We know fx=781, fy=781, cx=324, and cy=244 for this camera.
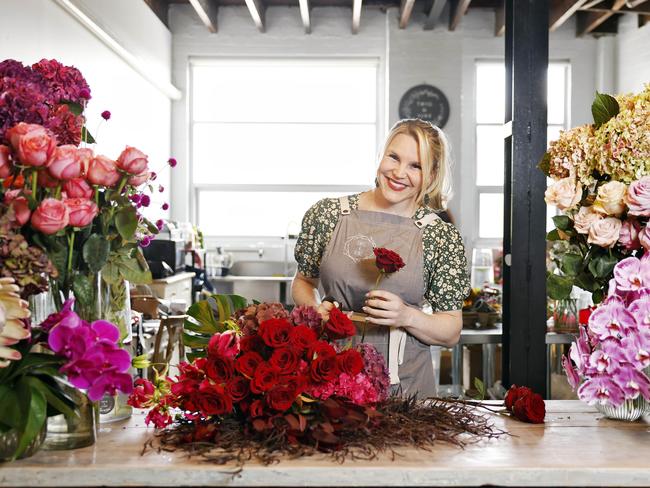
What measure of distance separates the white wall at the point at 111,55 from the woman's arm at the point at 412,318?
283 cm

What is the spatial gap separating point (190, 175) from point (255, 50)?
4.78ft

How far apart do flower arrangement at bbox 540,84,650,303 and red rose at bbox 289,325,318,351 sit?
2.07 ft

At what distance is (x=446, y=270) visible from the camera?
217 centimetres

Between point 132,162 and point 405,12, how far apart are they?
641 centimetres

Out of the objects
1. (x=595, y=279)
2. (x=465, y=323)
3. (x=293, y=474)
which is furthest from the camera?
(x=465, y=323)

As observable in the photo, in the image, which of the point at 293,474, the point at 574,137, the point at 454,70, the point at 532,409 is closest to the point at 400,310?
the point at 532,409

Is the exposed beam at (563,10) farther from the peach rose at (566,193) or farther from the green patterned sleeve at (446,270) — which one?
the peach rose at (566,193)

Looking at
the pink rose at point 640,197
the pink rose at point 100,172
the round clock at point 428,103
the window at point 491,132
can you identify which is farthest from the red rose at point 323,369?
the window at point 491,132

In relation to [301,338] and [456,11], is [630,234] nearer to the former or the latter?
[301,338]

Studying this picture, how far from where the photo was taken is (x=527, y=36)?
1.98 m

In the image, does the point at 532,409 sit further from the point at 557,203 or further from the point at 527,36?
the point at 527,36

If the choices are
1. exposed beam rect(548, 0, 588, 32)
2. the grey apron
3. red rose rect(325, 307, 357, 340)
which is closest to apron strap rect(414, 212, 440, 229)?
the grey apron

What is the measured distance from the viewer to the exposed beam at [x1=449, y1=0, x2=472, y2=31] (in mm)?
7141

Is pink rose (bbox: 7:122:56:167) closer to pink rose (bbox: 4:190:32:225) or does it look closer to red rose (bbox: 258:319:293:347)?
pink rose (bbox: 4:190:32:225)
